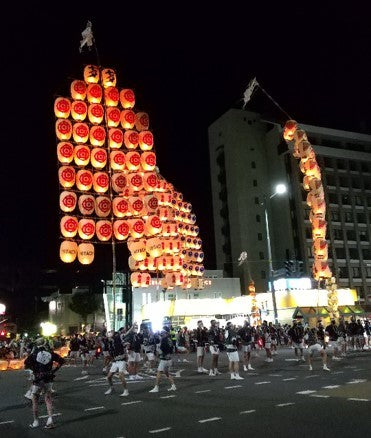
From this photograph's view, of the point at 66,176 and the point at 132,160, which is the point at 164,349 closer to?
the point at 66,176

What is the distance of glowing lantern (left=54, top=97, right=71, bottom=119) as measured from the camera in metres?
30.3

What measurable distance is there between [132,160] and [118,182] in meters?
2.09

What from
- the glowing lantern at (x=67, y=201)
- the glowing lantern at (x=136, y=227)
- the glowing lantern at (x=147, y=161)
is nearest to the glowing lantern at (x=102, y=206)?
the glowing lantern at (x=67, y=201)

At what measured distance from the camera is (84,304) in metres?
71.8

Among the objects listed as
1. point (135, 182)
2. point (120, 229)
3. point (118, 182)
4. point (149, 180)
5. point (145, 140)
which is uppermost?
point (145, 140)

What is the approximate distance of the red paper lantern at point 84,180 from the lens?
3064 cm

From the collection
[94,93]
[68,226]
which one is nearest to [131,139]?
[94,93]

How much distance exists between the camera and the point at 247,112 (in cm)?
7900

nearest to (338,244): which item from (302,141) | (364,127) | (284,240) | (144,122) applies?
(284,240)

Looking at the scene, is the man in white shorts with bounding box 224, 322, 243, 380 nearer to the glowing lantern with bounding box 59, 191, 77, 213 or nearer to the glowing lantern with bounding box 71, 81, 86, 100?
the glowing lantern with bounding box 59, 191, 77, 213

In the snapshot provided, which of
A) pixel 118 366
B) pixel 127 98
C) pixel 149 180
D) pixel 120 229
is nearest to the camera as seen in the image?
pixel 118 366

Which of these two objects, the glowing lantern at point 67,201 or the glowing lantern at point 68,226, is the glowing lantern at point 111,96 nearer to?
the glowing lantern at point 67,201

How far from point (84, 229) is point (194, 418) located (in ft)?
73.9

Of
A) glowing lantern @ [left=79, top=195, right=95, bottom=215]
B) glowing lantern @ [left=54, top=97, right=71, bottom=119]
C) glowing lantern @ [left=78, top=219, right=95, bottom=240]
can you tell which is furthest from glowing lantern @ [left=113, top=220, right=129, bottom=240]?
glowing lantern @ [left=54, top=97, right=71, bottom=119]
